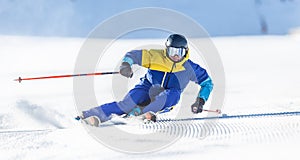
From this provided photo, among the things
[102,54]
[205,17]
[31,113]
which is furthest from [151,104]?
[205,17]

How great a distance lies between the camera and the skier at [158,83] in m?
4.56

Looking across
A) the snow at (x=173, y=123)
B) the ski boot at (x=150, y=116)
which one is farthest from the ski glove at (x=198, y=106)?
the ski boot at (x=150, y=116)

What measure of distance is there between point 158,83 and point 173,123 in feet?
1.56

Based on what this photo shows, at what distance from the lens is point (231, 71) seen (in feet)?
31.5

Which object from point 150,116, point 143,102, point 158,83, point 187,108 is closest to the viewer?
point 150,116

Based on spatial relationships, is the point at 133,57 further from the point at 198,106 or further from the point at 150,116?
the point at 198,106

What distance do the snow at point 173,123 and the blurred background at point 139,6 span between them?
2596 millimetres

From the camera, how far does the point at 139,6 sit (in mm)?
15953

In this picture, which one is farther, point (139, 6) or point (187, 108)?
point (139, 6)

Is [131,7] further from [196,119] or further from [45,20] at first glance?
[196,119]

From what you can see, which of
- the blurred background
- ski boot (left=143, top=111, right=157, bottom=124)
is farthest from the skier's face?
the blurred background

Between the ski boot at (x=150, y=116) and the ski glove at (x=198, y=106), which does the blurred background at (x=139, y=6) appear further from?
the ski boot at (x=150, y=116)

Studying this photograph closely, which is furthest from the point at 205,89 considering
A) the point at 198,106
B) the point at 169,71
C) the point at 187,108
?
the point at 187,108

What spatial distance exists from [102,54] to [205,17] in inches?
189
